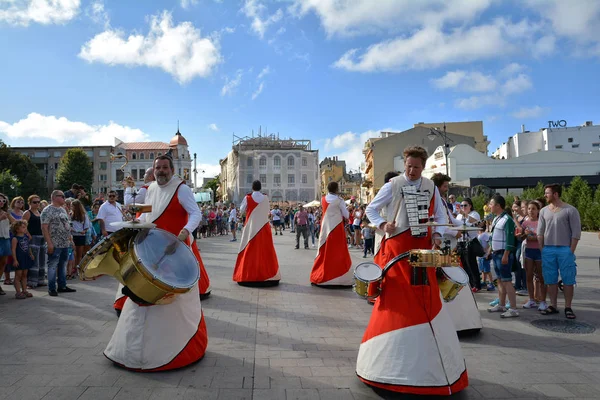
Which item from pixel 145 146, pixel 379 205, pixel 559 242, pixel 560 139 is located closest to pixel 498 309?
pixel 559 242

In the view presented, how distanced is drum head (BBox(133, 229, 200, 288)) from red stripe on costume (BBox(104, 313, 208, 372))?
30.2 inches

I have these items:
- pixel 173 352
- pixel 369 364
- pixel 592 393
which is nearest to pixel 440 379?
pixel 369 364

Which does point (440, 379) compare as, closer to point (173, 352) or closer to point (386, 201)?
point (386, 201)

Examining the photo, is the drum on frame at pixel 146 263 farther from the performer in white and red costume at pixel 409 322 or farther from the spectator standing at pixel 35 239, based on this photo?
the spectator standing at pixel 35 239

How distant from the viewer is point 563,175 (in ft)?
133

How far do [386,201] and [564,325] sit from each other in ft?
13.3

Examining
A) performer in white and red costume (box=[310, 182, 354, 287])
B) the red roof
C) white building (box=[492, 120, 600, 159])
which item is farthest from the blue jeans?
the red roof

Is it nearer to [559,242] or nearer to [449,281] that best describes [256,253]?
[559,242]

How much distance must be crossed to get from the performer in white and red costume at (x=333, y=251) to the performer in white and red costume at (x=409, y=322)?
17.1ft

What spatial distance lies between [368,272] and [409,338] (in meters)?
0.65

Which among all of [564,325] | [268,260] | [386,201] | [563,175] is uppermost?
[563,175]

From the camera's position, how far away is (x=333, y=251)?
9.48 meters

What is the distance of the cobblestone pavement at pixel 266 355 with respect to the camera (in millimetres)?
3996

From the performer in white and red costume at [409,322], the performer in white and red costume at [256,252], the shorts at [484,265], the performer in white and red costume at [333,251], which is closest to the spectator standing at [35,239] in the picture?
the performer in white and red costume at [256,252]
